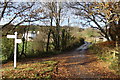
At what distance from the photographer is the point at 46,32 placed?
6.93m

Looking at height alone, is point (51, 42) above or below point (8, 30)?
below

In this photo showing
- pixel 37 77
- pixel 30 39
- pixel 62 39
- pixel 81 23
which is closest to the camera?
pixel 37 77

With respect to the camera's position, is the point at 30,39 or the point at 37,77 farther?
the point at 30,39

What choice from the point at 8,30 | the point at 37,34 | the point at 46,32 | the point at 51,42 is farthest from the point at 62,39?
the point at 8,30

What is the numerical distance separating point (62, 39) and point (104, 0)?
6.92 m

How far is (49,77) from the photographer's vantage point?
2.61 m

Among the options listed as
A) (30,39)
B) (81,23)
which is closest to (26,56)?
(30,39)

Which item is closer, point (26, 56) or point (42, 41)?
point (26, 56)

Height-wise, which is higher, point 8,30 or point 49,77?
point 8,30

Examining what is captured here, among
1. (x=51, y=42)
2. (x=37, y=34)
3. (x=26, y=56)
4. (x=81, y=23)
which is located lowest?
(x=26, y=56)

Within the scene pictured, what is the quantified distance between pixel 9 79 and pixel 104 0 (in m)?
3.22

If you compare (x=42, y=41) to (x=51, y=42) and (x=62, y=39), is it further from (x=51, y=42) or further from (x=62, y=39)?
(x=62, y=39)

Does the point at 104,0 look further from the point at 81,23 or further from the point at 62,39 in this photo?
the point at 62,39

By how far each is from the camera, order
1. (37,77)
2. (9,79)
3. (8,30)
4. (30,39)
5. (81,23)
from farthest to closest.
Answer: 1. (81,23)
2. (30,39)
3. (8,30)
4. (37,77)
5. (9,79)
